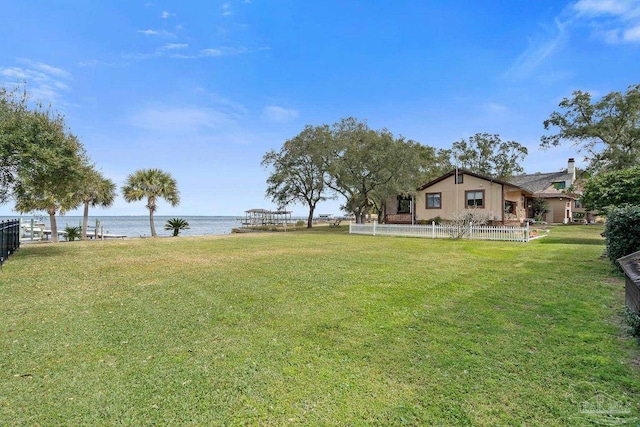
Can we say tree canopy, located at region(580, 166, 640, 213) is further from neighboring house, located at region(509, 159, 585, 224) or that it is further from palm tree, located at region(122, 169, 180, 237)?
palm tree, located at region(122, 169, 180, 237)

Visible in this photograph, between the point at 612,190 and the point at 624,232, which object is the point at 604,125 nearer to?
the point at 612,190

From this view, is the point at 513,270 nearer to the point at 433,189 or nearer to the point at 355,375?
the point at 355,375

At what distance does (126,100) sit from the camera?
18.6 m

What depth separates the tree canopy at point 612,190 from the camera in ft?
39.6

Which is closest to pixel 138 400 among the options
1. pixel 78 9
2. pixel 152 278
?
pixel 152 278

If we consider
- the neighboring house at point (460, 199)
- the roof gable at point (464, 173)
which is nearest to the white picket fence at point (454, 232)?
the neighboring house at point (460, 199)

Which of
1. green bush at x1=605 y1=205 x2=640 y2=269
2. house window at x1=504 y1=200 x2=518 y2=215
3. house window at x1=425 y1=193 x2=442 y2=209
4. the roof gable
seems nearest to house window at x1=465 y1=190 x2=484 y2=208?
the roof gable

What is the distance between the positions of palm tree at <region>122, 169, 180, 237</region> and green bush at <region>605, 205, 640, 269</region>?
2652 cm

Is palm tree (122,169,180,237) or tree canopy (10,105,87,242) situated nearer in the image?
tree canopy (10,105,87,242)

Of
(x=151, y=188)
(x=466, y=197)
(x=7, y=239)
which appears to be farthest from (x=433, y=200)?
(x=7, y=239)

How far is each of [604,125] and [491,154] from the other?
1262cm

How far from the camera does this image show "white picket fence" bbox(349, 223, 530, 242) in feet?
53.2

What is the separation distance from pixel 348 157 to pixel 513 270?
1889cm

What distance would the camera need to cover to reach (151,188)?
25422 mm
